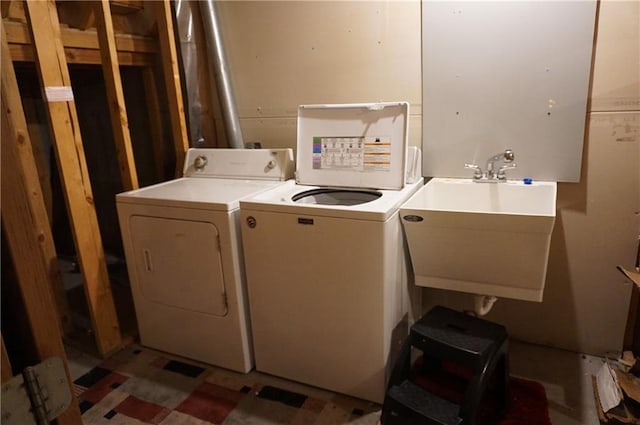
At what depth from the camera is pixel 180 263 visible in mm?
2113

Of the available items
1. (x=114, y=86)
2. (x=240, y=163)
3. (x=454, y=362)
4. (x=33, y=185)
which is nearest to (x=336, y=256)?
(x=454, y=362)

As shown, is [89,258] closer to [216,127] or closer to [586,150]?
[216,127]

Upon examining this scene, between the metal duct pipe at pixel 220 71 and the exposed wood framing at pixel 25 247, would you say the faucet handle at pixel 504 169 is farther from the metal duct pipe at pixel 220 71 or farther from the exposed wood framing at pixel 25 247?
the exposed wood framing at pixel 25 247

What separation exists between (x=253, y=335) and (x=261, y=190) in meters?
0.73

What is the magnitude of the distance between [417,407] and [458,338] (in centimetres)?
32

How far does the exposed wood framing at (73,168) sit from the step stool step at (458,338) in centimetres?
166

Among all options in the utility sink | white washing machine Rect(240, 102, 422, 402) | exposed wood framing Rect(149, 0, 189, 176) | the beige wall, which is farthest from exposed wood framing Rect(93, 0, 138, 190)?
the utility sink

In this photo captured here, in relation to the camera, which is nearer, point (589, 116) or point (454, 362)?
point (454, 362)

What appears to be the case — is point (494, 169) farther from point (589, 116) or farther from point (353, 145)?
point (353, 145)

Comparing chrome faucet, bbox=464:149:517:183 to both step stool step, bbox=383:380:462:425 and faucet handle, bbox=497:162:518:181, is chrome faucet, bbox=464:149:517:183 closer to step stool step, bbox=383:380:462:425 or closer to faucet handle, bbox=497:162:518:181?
faucet handle, bbox=497:162:518:181

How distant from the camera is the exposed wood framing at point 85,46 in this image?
2.02 meters

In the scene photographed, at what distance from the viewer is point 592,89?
190cm

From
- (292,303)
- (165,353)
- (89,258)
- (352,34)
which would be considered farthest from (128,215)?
(352,34)

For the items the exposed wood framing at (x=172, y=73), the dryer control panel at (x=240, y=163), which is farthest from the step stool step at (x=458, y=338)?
the exposed wood framing at (x=172, y=73)
